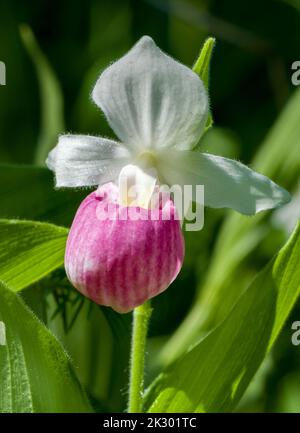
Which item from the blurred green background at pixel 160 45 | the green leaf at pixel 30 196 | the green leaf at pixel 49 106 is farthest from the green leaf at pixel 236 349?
the blurred green background at pixel 160 45

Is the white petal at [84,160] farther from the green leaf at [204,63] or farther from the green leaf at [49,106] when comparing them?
the green leaf at [49,106]

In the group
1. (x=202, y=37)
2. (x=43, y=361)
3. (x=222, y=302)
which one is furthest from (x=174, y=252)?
(x=202, y=37)

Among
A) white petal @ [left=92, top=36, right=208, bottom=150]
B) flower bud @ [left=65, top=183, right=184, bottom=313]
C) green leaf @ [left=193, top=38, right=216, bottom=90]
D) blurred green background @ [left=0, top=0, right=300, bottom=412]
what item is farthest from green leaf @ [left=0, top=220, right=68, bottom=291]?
blurred green background @ [left=0, top=0, right=300, bottom=412]

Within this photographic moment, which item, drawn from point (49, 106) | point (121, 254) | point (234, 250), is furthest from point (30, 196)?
point (49, 106)

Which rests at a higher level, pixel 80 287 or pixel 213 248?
pixel 80 287

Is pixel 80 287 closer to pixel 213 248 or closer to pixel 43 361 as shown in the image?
pixel 43 361

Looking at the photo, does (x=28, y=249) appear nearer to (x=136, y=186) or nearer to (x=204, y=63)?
(x=136, y=186)

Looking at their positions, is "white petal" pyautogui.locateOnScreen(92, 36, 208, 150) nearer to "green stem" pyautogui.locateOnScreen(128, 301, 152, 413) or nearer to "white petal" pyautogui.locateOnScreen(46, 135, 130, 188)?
"white petal" pyautogui.locateOnScreen(46, 135, 130, 188)
